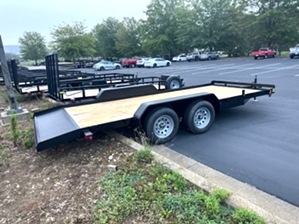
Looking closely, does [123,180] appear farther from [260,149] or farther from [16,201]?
[260,149]

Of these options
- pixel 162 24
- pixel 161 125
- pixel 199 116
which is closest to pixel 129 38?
pixel 162 24

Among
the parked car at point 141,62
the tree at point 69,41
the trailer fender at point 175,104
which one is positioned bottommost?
the trailer fender at point 175,104

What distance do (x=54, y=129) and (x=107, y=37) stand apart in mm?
59611

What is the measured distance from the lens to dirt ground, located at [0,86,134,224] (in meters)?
2.52

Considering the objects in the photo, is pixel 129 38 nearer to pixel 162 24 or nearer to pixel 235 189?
pixel 162 24

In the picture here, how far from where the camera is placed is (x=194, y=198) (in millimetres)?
2494

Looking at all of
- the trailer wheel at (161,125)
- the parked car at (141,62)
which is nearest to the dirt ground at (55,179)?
the trailer wheel at (161,125)

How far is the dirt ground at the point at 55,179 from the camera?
8.27 feet

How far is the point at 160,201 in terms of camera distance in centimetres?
253

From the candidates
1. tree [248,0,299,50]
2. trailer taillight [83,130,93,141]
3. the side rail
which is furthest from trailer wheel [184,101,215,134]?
tree [248,0,299,50]

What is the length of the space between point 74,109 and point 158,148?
219 cm

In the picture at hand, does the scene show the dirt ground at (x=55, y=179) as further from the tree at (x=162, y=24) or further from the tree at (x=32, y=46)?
the tree at (x=32, y=46)

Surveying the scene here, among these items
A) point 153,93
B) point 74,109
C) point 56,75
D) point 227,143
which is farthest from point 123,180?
point 56,75

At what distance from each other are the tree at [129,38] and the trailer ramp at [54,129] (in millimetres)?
51479
